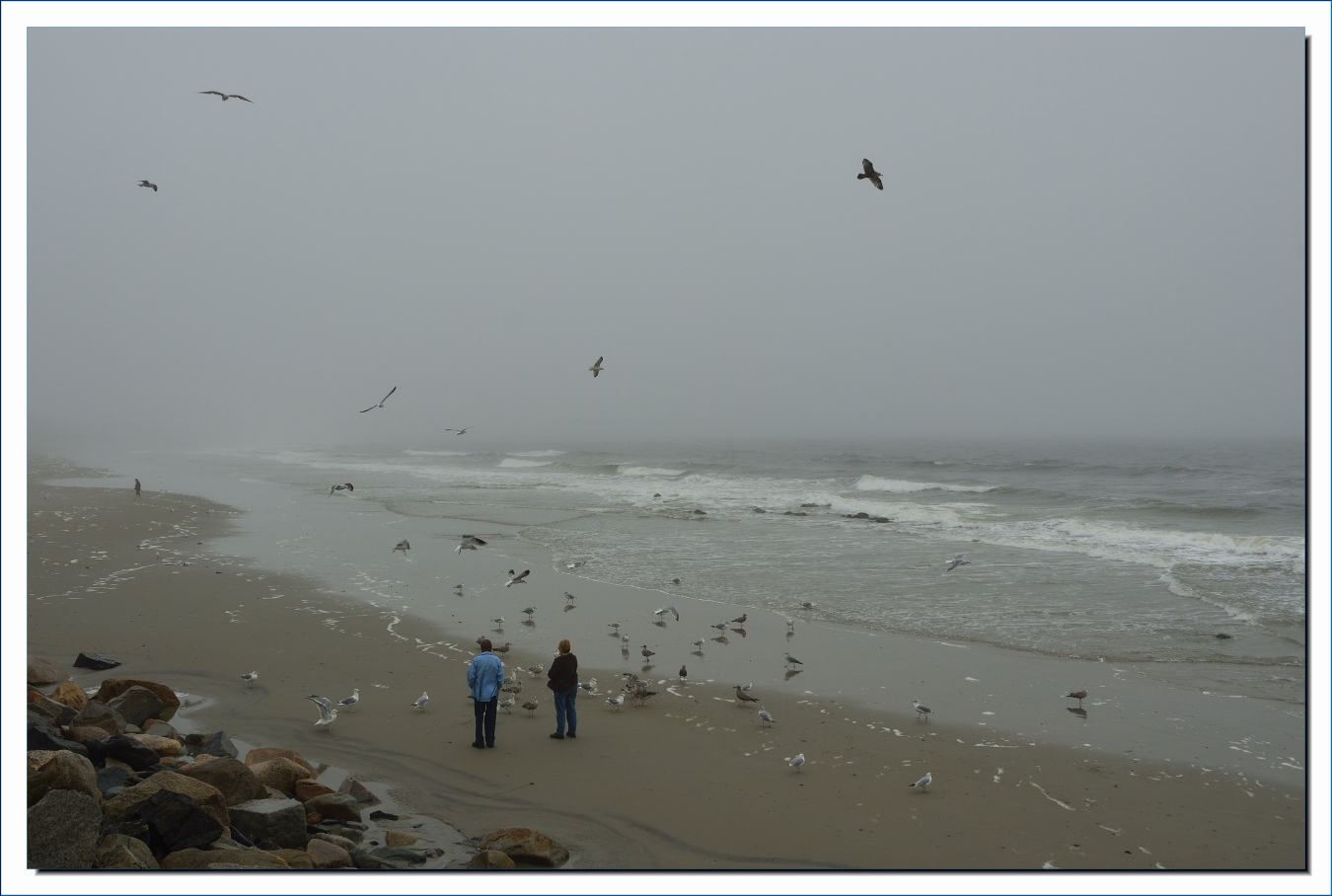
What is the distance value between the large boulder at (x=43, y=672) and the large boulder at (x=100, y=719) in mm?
1837

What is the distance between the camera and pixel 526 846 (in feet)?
17.0

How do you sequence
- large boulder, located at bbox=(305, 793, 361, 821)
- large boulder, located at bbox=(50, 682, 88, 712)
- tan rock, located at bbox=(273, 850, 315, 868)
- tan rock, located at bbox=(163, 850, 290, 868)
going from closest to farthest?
1. tan rock, located at bbox=(163, 850, 290, 868)
2. tan rock, located at bbox=(273, 850, 315, 868)
3. large boulder, located at bbox=(305, 793, 361, 821)
4. large boulder, located at bbox=(50, 682, 88, 712)

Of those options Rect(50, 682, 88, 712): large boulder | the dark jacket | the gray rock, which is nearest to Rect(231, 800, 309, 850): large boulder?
the dark jacket

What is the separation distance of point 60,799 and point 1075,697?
923 cm

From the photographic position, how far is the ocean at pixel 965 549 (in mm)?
12039

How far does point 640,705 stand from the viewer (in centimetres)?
882

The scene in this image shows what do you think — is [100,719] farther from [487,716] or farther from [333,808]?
[487,716]

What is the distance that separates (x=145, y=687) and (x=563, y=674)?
4.17m

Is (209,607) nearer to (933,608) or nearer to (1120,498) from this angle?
(933,608)

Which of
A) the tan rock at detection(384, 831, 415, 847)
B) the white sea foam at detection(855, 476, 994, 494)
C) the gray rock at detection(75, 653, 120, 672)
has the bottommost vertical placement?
the gray rock at detection(75, 653, 120, 672)

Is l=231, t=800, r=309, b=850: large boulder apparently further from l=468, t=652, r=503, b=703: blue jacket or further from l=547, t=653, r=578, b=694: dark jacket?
l=547, t=653, r=578, b=694: dark jacket

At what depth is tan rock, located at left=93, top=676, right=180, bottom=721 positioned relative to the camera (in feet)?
25.6

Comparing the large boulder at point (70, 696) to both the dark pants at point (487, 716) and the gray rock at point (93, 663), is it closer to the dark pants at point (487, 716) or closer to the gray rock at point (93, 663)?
the gray rock at point (93, 663)

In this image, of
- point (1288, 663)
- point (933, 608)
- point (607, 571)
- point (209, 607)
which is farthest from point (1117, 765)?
point (209, 607)
